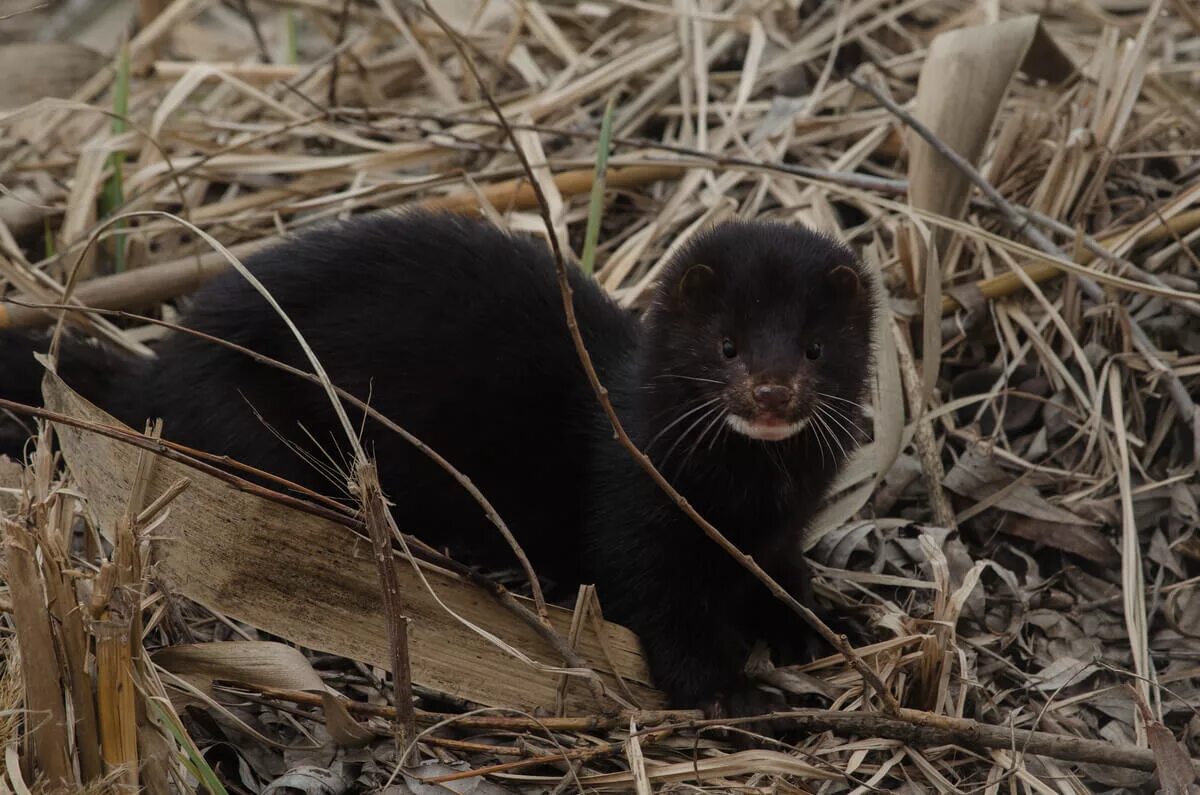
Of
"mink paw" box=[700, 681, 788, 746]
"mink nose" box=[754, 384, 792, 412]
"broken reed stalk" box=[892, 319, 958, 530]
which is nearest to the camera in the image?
"mink nose" box=[754, 384, 792, 412]

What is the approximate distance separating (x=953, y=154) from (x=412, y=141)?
2.48 m

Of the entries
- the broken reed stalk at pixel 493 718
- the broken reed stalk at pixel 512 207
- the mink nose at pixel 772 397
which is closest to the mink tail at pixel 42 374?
the broken reed stalk at pixel 512 207

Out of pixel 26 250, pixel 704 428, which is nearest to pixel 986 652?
pixel 704 428

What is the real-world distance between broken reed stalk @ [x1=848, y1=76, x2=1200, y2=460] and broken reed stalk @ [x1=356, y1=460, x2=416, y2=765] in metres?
2.79

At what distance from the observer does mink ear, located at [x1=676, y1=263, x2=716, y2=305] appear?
14.6 ft

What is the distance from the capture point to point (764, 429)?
14.1 ft

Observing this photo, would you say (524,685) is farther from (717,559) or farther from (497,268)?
(497,268)

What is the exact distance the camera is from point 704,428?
4.56m

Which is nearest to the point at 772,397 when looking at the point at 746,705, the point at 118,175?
the point at 746,705

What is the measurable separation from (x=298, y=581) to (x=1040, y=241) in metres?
3.06

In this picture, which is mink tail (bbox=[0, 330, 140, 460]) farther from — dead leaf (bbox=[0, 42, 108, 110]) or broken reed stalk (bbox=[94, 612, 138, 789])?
dead leaf (bbox=[0, 42, 108, 110])

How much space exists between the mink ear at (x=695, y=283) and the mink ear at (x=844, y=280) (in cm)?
36

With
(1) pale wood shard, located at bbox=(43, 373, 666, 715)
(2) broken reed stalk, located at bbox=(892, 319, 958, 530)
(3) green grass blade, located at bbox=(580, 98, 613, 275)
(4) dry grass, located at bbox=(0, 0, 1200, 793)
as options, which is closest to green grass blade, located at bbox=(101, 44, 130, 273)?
(4) dry grass, located at bbox=(0, 0, 1200, 793)

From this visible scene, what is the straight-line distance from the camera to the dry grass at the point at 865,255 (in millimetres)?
4035
